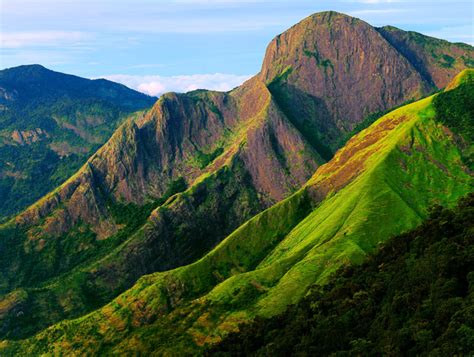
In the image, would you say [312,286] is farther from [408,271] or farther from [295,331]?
[408,271]

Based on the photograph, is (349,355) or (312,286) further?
(312,286)

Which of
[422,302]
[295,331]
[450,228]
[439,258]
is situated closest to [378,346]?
[422,302]

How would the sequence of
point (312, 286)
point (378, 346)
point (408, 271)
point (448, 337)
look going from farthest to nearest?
1. point (312, 286)
2. point (408, 271)
3. point (378, 346)
4. point (448, 337)

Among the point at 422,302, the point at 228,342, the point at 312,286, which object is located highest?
the point at 422,302

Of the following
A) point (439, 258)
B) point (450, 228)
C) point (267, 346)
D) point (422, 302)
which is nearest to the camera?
point (422, 302)

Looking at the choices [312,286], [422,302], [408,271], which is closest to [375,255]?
[312,286]

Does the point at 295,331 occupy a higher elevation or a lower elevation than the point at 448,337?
lower

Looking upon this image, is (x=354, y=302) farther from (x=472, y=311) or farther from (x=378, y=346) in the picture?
(x=472, y=311)
